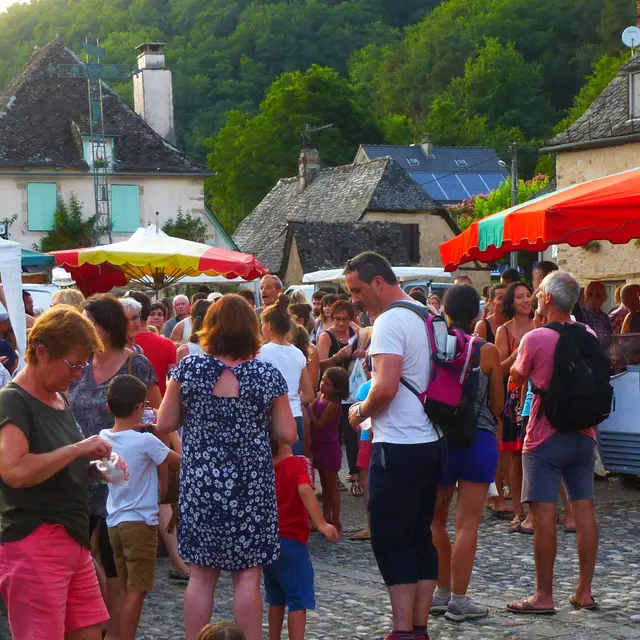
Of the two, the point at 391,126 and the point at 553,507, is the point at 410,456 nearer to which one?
the point at 553,507

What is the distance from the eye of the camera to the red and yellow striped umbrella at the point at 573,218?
1037 cm

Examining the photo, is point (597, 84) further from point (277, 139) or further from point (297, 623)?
point (297, 623)

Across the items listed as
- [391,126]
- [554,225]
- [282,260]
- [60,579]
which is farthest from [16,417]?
[391,126]

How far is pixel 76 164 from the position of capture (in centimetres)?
4347

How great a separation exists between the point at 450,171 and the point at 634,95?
1945 inches

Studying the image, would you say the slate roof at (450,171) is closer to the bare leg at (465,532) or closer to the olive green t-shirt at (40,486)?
the bare leg at (465,532)

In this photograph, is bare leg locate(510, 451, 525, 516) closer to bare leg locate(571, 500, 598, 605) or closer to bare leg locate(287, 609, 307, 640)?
bare leg locate(571, 500, 598, 605)

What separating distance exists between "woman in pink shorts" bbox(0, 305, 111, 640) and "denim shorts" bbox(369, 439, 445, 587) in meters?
1.92

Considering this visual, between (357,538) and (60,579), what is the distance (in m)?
5.35

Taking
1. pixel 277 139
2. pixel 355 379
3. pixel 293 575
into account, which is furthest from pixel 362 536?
pixel 277 139

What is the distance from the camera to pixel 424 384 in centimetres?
637

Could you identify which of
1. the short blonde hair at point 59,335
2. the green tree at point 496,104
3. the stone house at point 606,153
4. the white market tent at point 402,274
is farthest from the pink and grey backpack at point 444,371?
the green tree at point 496,104

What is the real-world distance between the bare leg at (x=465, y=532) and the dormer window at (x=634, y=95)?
103ft

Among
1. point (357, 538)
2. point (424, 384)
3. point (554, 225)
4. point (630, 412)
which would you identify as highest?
point (554, 225)
